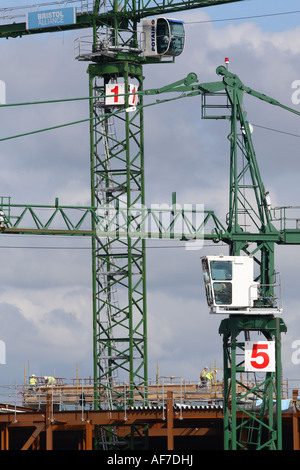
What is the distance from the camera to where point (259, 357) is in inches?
4742

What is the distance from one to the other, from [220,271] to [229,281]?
0.88 metres

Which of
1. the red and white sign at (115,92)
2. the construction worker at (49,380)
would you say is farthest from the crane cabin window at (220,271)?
the construction worker at (49,380)

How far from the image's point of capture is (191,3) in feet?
437

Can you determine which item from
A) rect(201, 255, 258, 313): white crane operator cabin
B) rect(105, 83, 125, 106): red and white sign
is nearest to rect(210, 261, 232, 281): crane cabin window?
rect(201, 255, 258, 313): white crane operator cabin

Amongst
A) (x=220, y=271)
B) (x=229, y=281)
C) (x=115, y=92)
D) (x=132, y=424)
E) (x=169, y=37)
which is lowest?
(x=132, y=424)

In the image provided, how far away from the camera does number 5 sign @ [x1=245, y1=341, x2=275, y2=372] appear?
120 m

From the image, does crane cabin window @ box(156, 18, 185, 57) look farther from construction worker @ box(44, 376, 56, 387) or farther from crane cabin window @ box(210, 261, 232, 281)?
construction worker @ box(44, 376, 56, 387)

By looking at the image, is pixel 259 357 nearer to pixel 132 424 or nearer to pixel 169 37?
pixel 132 424

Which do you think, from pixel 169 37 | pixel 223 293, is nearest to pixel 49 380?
Answer: pixel 223 293

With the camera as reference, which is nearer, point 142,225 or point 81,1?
point 142,225

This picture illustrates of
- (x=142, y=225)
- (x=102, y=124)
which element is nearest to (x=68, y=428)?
(x=142, y=225)

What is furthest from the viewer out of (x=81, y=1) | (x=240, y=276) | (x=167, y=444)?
(x=81, y=1)
